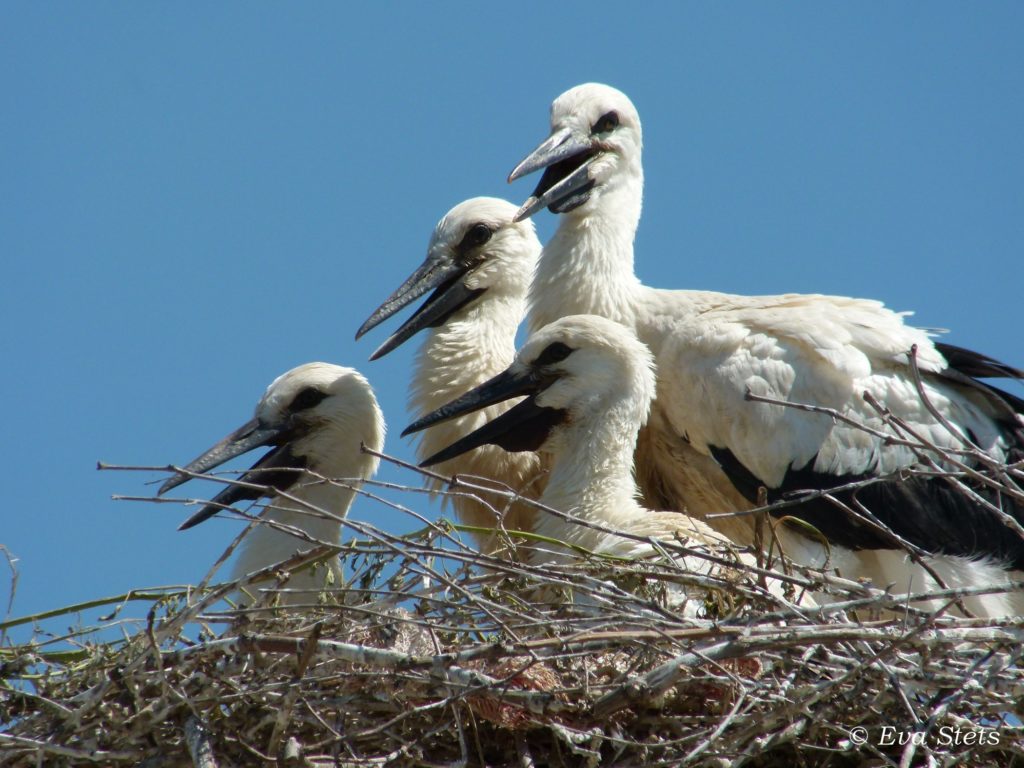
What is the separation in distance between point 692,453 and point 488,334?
860 mm

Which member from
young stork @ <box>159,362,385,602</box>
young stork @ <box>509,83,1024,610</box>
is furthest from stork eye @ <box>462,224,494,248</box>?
young stork @ <box>159,362,385,602</box>

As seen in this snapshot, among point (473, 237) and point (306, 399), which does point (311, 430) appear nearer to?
point (306, 399)

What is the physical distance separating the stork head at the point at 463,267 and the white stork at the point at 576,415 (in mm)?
726

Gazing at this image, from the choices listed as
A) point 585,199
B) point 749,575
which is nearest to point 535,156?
point 585,199

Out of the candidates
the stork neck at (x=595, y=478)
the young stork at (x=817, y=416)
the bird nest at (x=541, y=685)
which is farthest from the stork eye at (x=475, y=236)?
the bird nest at (x=541, y=685)

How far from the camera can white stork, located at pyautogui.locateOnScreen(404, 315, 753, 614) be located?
4699mm

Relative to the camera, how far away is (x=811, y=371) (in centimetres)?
517

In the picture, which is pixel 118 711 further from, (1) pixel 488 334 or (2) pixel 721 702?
(1) pixel 488 334

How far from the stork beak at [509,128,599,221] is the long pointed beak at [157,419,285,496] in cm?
112

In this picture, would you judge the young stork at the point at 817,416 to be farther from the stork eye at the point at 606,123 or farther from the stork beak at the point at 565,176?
the stork eye at the point at 606,123

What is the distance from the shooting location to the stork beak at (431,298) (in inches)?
230

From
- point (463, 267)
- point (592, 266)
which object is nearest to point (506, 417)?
point (592, 266)

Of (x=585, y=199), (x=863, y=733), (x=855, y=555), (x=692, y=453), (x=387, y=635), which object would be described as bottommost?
(x=863, y=733)

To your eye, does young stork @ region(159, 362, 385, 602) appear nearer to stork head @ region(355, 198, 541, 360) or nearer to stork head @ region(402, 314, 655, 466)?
stork head @ region(402, 314, 655, 466)
